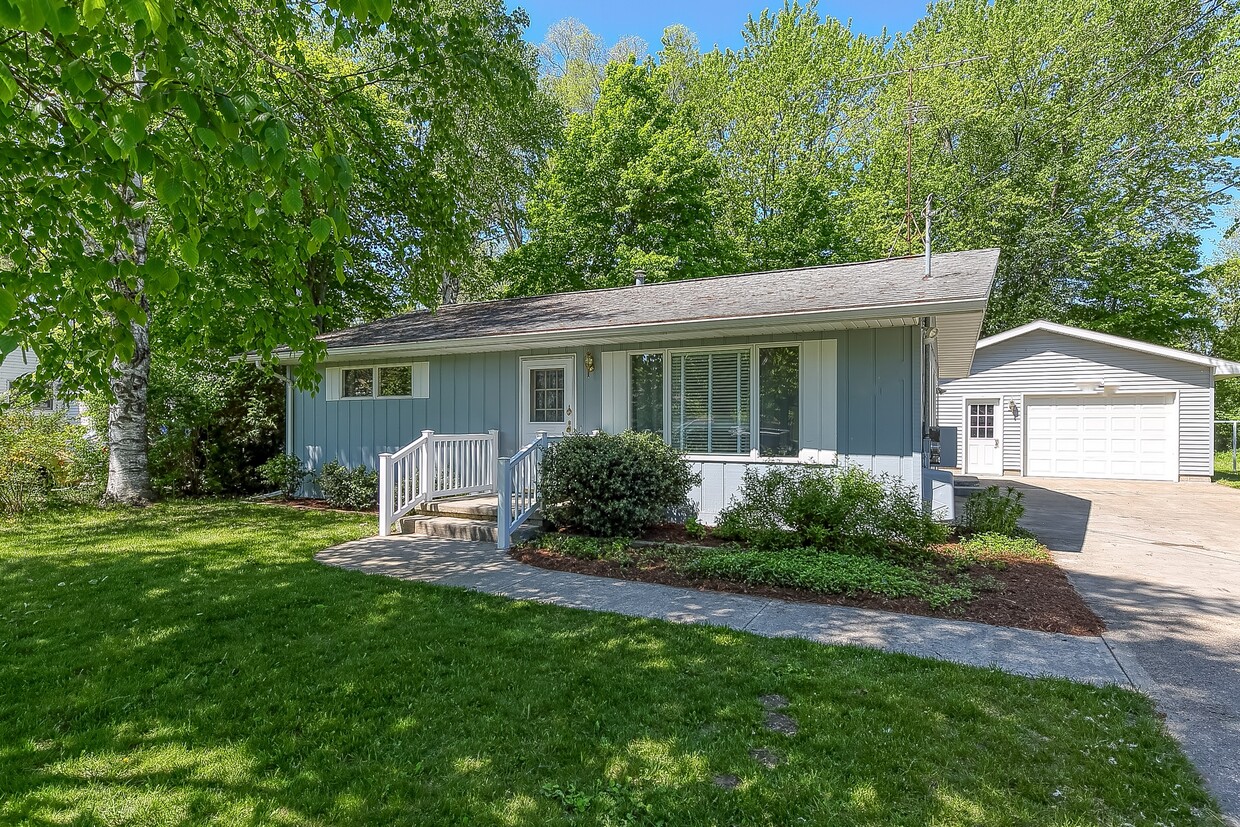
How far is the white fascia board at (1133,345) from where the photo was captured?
529 inches

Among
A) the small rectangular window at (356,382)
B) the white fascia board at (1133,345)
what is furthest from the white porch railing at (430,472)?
the white fascia board at (1133,345)

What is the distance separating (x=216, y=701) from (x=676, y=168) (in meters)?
16.7

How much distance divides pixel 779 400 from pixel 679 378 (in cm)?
134

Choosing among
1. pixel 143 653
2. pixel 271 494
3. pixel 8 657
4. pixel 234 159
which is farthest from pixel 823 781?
pixel 271 494

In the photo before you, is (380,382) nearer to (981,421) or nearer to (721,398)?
(721,398)

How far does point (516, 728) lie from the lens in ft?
9.32

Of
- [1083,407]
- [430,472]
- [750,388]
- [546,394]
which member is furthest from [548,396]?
[1083,407]

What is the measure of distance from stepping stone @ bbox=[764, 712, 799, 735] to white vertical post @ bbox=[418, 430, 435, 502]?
19.3 ft

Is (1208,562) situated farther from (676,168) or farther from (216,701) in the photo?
(676,168)

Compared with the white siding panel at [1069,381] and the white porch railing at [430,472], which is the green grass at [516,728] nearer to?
the white porch railing at [430,472]

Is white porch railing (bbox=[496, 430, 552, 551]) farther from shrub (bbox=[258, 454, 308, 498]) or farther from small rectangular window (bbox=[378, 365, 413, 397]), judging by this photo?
shrub (bbox=[258, 454, 308, 498])

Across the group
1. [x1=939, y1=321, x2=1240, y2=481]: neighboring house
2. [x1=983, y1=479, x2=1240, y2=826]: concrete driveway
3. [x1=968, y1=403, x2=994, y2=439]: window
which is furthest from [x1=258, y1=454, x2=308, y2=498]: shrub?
[x1=968, y1=403, x2=994, y2=439]: window

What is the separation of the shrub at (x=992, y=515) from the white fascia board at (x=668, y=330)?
9.31ft

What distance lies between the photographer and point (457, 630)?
4.12m
